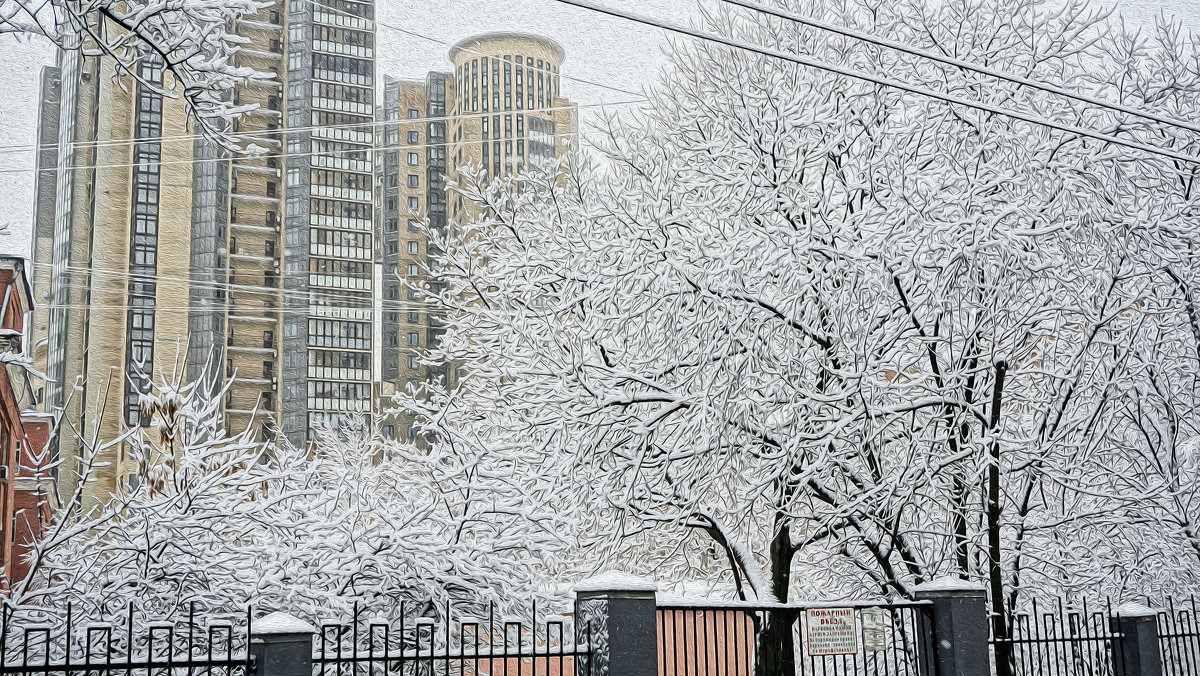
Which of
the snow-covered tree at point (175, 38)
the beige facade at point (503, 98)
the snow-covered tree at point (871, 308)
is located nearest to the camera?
the snow-covered tree at point (175, 38)

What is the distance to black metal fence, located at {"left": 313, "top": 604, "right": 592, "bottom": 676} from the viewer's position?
7.14m

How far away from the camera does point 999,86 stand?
1212 centimetres

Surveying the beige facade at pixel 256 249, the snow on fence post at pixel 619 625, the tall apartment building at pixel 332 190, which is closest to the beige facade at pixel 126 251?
the beige facade at pixel 256 249

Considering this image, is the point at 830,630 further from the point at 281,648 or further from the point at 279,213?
the point at 279,213

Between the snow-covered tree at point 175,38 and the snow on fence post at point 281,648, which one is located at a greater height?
the snow-covered tree at point 175,38

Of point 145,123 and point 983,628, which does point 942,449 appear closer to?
point 983,628

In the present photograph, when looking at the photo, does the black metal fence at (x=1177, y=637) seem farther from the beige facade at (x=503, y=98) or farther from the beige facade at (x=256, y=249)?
the beige facade at (x=503, y=98)

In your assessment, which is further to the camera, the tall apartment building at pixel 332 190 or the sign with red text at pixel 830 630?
the tall apartment building at pixel 332 190

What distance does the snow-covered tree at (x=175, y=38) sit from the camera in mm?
6371

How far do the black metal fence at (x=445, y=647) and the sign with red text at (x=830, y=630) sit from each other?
1.88m

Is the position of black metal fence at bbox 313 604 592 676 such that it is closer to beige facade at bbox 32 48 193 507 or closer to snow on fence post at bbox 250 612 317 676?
snow on fence post at bbox 250 612 317 676

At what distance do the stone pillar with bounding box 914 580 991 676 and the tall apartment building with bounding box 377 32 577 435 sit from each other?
96496 millimetres

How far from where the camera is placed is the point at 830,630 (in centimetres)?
830

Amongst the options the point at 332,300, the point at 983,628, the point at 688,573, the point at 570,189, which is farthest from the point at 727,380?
the point at 332,300
